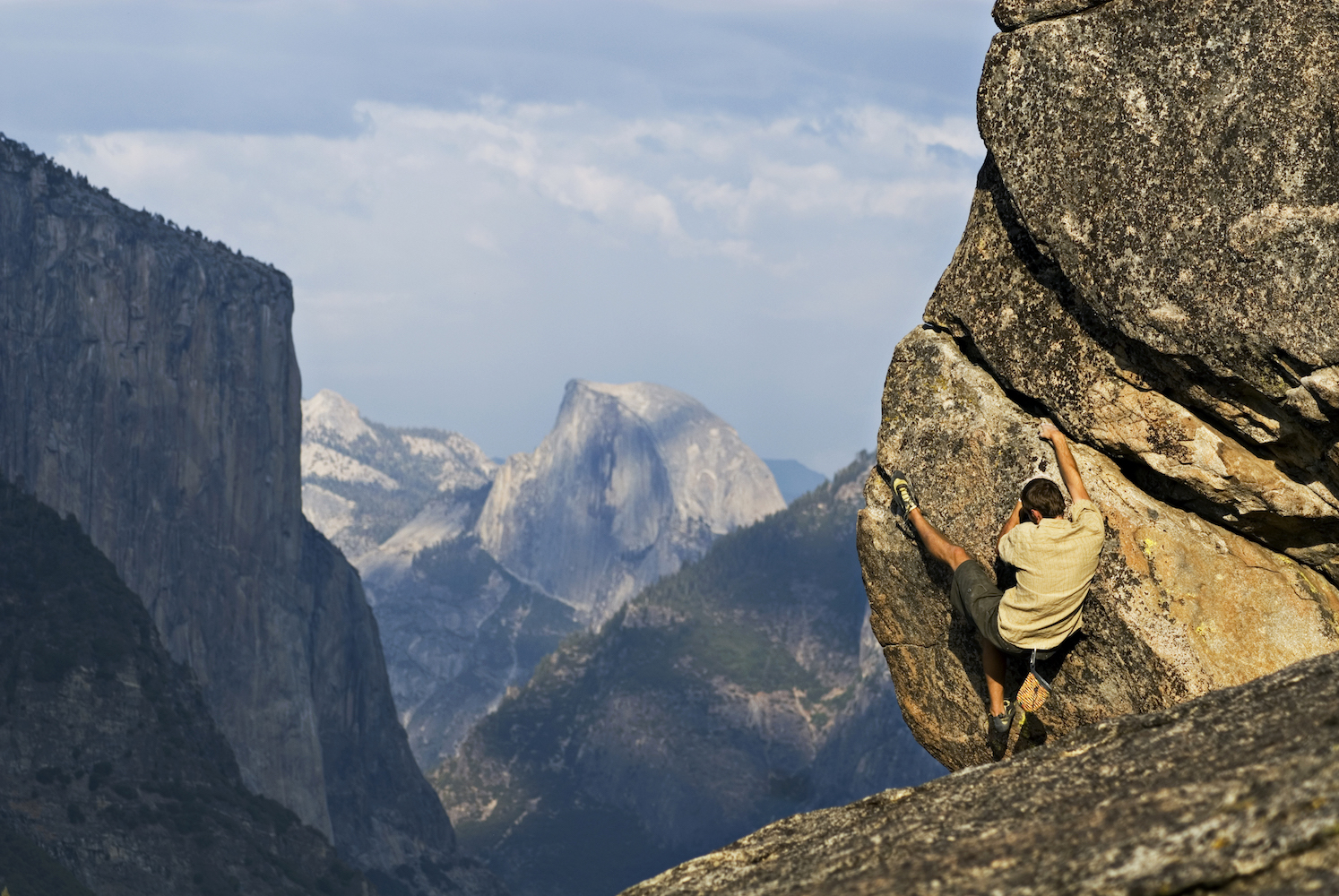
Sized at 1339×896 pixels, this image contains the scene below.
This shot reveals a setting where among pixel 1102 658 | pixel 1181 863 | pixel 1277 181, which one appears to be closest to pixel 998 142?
pixel 1277 181

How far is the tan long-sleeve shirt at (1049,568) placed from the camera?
15.3 meters

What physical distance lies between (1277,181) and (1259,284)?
1.12 m

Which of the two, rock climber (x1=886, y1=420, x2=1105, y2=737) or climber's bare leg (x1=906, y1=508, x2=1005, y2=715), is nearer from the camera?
rock climber (x1=886, y1=420, x2=1105, y2=737)

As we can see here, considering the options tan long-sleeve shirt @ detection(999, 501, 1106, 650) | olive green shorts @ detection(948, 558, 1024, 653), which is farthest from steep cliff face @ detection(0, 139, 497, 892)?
tan long-sleeve shirt @ detection(999, 501, 1106, 650)

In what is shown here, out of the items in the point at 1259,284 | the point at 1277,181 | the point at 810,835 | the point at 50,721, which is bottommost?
the point at 50,721

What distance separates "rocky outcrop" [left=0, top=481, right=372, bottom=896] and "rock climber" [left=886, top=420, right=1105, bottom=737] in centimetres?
8452

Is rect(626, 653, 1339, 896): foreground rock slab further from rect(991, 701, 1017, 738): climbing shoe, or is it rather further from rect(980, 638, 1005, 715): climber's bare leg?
rect(980, 638, 1005, 715): climber's bare leg

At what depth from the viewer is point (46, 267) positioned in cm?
13388

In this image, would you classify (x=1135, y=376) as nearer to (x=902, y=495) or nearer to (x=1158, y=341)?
(x=1158, y=341)

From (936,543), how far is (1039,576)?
2.25 meters

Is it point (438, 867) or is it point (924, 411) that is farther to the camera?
point (438, 867)

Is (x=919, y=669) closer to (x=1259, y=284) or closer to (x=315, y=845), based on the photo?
(x=1259, y=284)

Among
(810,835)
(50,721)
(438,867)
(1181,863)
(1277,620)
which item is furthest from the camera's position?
(438,867)

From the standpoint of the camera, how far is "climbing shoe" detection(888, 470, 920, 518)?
17938 mm
